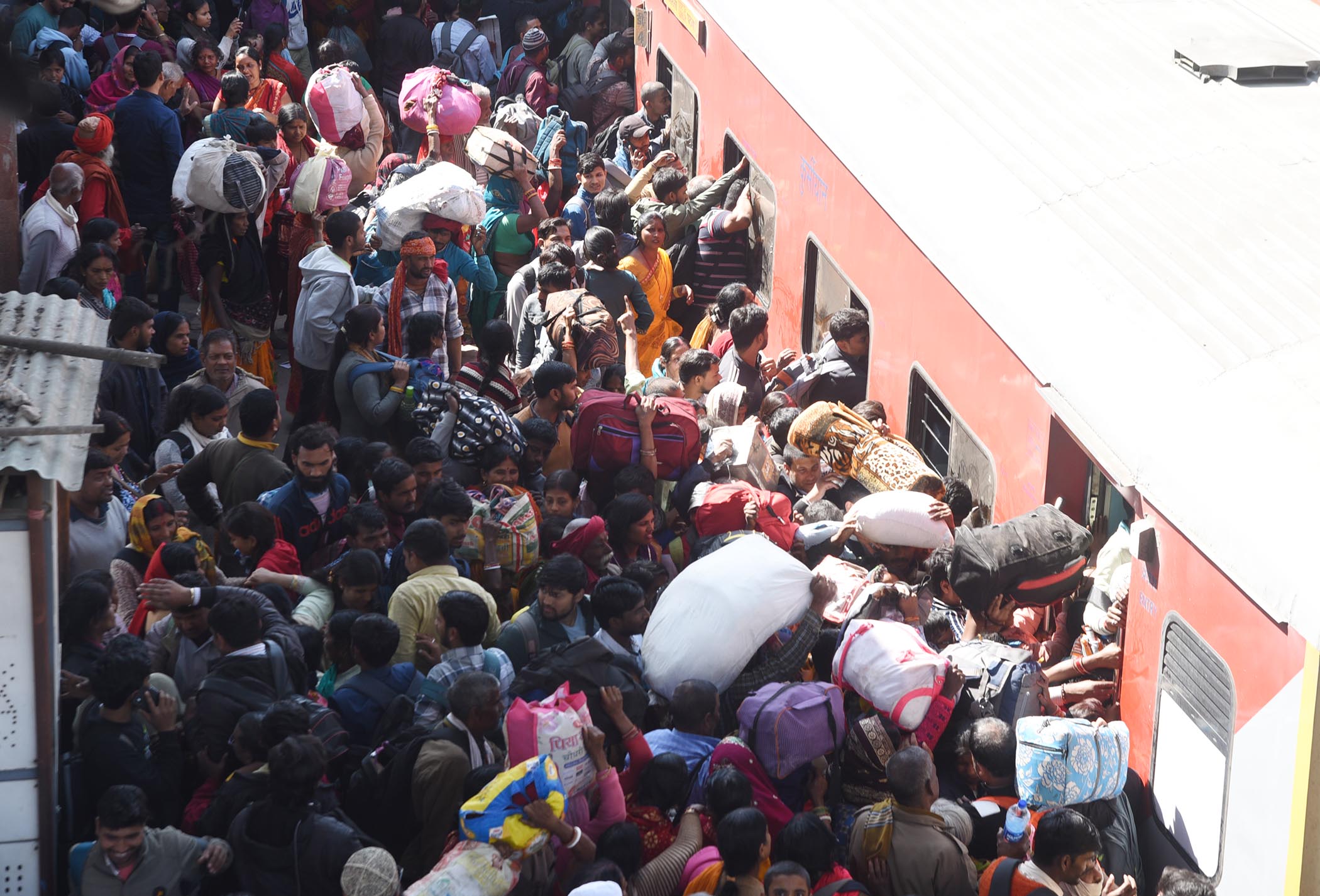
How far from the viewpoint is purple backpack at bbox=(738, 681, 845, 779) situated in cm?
458

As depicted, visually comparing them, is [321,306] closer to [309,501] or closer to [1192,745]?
[309,501]

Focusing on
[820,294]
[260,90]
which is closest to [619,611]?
[820,294]

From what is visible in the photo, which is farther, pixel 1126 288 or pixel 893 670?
pixel 1126 288

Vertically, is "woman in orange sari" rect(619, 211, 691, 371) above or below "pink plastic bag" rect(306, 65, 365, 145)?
below

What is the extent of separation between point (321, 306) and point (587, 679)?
3.28 m

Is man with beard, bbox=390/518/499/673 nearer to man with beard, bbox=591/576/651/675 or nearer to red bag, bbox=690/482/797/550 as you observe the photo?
man with beard, bbox=591/576/651/675

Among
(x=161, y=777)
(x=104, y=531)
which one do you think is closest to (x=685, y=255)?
(x=104, y=531)

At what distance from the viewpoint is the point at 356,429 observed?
676 cm

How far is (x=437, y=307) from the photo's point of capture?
758 cm

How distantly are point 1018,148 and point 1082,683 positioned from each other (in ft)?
8.65

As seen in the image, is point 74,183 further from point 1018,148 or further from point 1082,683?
point 1082,683

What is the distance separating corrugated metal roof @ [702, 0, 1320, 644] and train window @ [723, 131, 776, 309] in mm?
709

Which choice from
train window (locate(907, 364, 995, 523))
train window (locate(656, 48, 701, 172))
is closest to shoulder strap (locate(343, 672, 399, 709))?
train window (locate(907, 364, 995, 523))

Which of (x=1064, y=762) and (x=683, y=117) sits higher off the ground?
(x=1064, y=762)
